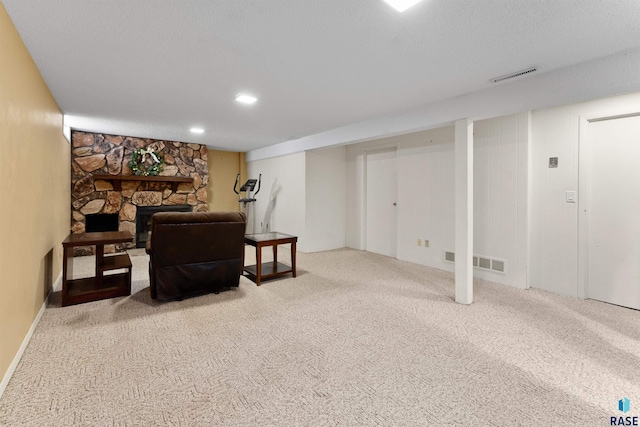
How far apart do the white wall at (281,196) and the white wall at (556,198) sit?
3.47m

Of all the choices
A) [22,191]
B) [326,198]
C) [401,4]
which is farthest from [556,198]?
[22,191]

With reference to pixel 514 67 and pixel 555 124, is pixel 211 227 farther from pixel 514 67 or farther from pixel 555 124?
pixel 555 124

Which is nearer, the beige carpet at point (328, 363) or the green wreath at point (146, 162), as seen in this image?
the beige carpet at point (328, 363)

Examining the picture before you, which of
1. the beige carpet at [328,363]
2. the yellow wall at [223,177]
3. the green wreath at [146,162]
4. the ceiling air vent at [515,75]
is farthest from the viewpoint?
the yellow wall at [223,177]

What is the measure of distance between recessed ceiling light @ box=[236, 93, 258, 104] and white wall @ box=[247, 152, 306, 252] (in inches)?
A: 87.5

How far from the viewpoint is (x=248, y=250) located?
19.2 ft

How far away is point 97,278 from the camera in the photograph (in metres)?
3.11

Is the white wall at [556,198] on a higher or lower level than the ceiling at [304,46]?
lower

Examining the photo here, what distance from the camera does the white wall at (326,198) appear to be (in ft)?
18.1

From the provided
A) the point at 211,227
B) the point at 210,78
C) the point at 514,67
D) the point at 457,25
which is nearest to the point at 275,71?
the point at 210,78

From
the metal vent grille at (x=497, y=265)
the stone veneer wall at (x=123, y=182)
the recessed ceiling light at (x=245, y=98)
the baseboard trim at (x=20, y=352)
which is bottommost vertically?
the baseboard trim at (x=20, y=352)

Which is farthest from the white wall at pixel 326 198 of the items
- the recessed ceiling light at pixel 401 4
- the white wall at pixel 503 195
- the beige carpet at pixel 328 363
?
the recessed ceiling light at pixel 401 4

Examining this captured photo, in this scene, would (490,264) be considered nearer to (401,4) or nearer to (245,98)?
(401,4)

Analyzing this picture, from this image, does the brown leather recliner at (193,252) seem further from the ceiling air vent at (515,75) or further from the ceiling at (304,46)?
the ceiling air vent at (515,75)
